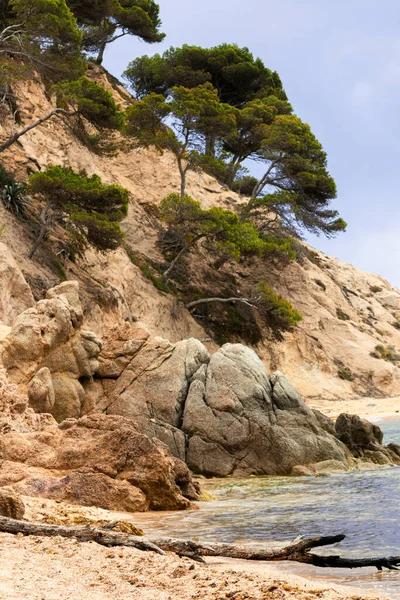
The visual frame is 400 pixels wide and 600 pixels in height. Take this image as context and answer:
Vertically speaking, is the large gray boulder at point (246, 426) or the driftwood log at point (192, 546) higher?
the large gray boulder at point (246, 426)

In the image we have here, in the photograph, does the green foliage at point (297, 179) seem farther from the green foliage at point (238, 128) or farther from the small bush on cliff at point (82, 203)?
the small bush on cliff at point (82, 203)

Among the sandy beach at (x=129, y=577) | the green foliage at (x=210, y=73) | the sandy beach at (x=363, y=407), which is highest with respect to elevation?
the green foliage at (x=210, y=73)

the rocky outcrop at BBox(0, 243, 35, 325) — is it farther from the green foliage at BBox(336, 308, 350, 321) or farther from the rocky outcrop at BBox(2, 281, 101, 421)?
the green foliage at BBox(336, 308, 350, 321)

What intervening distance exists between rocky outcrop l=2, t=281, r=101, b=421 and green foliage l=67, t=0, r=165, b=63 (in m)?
29.6

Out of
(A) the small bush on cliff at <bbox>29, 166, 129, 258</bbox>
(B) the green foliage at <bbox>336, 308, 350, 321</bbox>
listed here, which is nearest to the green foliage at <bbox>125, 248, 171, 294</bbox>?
(A) the small bush on cliff at <bbox>29, 166, 129, 258</bbox>

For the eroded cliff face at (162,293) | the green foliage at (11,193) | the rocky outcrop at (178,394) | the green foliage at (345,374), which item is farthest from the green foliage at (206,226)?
the rocky outcrop at (178,394)

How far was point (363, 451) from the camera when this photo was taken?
15.4m

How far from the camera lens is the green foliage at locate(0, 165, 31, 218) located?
74.9 ft

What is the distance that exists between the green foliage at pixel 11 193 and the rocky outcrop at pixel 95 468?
580 inches

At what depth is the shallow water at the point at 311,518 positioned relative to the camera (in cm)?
536

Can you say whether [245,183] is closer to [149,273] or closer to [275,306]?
[275,306]

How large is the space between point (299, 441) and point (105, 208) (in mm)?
12983

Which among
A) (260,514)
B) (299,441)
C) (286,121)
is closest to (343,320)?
(286,121)

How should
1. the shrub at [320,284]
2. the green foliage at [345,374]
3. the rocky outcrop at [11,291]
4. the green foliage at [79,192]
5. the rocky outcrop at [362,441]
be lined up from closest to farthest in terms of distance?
the rocky outcrop at [362,441], the rocky outcrop at [11,291], the green foliage at [79,192], the green foliage at [345,374], the shrub at [320,284]
